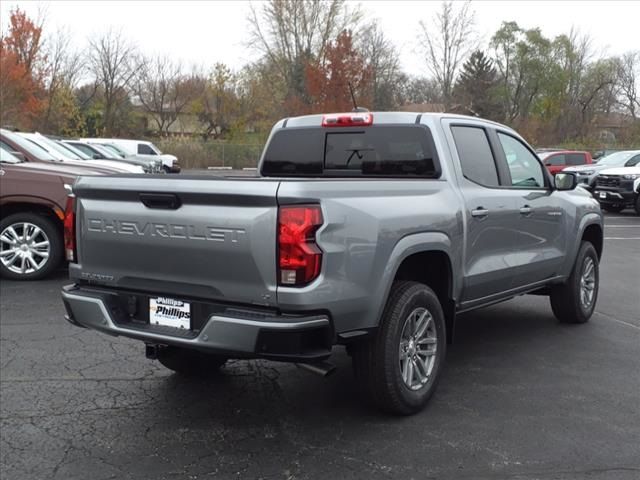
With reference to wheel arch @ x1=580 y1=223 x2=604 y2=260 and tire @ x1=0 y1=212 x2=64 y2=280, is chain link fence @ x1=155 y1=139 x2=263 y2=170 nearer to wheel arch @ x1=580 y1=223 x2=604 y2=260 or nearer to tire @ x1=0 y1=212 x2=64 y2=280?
tire @ x1=0 y1=212 x2=64 y2=280

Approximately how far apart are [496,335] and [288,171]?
241 centimetres

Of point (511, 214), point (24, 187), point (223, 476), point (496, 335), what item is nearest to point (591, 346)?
point (496, 335)

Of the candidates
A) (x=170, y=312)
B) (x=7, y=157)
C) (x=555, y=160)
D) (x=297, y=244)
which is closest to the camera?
(x=297, y=244)

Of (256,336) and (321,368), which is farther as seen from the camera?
(321,368)

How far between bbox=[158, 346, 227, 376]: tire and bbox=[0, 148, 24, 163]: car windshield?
4.99m

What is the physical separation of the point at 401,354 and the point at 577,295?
3058 millimetres

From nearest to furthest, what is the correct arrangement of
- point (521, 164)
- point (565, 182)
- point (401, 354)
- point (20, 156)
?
point (401, 354)
point (521, 164)
point (565, 182)
point (20, 156)

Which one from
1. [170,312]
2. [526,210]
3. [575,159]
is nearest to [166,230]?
[170,312]

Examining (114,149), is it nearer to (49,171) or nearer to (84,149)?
(84,149)

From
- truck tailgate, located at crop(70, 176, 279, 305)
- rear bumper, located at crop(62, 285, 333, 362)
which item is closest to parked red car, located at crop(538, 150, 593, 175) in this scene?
truck tailgate, located at crop(70, 176, 279, 305)

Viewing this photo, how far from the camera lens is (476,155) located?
5.26 meters

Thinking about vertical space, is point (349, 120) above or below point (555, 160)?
above

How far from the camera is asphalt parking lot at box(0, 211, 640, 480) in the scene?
3.60 meters

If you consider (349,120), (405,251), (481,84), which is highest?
(481,84)
